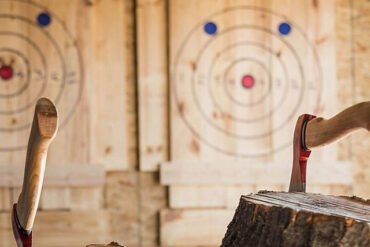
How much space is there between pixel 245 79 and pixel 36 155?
5.94ft

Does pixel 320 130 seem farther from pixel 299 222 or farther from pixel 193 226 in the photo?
pixel 193 226

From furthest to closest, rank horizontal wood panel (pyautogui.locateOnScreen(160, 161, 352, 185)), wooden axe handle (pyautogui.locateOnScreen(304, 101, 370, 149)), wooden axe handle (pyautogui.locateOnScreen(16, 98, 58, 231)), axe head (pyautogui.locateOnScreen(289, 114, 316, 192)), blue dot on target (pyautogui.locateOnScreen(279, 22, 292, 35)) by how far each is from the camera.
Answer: blue dot on target (pyautogui.locateOnScreen(279, 22, 292, 35)), horizontal wood panel (pyautogui.locateOnScreen(160, 161, 352, 185)), axe head (pyautogui.locateOnScreen(289, 114, 316, 192)), wooden axe handle (pyautogui.locateOnScreen(304, 101, 370, 149)), wooden axe handle (pyautogui.locateOnScreen(16, 98, 58, 231))

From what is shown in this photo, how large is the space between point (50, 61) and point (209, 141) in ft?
2.87

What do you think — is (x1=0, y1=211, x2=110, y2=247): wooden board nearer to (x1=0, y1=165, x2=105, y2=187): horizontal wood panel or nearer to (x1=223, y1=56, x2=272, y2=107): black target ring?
(x1=0, y1=165, x2=105, y2=187): horizontal wood panel

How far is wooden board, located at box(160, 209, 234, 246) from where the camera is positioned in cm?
256

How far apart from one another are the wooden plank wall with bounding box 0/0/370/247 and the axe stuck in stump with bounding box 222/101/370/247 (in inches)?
52.4

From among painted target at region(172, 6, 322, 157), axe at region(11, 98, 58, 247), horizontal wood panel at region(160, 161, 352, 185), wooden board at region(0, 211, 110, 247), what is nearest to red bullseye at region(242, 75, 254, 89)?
painted target at region(172, 6, 322, 157)

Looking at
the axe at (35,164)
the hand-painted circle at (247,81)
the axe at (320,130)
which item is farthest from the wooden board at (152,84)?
the axe at (35,164)

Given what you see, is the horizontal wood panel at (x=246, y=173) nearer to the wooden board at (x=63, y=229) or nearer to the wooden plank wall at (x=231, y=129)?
the wooden plank wall at (x=231, y=129)

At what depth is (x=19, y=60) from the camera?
253 centimetres

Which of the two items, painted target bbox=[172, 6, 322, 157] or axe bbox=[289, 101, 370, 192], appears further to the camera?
painted target bbox=[172, 6, 322, 157]

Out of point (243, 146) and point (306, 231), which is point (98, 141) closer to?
point (243, 146)

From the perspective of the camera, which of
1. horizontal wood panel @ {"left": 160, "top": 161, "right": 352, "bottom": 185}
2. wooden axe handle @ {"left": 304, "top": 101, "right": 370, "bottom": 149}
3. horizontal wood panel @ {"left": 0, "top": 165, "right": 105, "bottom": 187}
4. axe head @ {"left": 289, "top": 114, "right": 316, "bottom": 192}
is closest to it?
wooden axe handle @ {"left": 304, "top": 101, "right": 370, "bottom": 149}

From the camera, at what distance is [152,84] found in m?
2.60
